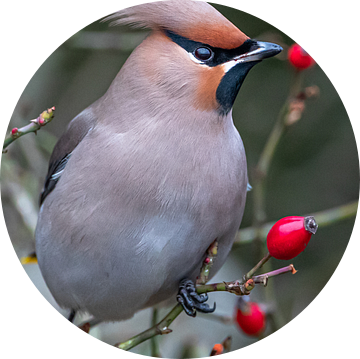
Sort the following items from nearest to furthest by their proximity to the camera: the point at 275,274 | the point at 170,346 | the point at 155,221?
1. the point at 275,274
2. the point at 155,221
3. the point at 170,346

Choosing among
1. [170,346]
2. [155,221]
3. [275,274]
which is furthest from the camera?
[170,346]

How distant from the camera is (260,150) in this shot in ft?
9.23

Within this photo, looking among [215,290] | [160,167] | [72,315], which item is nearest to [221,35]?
[160,167]

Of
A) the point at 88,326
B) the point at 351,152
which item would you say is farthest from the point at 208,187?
the point at 88,326

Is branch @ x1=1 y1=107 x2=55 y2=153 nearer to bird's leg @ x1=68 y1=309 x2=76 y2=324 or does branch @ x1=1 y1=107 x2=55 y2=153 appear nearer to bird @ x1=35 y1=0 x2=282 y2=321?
bird @ x1=35 y1=0 x2=282 y2=321

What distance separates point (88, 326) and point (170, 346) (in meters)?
0.47

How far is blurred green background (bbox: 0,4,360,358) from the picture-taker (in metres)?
2.50

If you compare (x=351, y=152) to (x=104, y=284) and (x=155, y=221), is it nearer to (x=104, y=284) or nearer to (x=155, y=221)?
(x=155, y=221)

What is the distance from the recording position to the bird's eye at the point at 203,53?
7.85 feet

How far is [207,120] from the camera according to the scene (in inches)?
101

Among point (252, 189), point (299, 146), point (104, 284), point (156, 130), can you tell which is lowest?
point (104, 284)

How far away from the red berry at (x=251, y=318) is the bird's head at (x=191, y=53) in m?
1.09

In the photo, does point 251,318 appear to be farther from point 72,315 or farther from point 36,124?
point 36,124

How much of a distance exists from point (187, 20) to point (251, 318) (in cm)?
158
